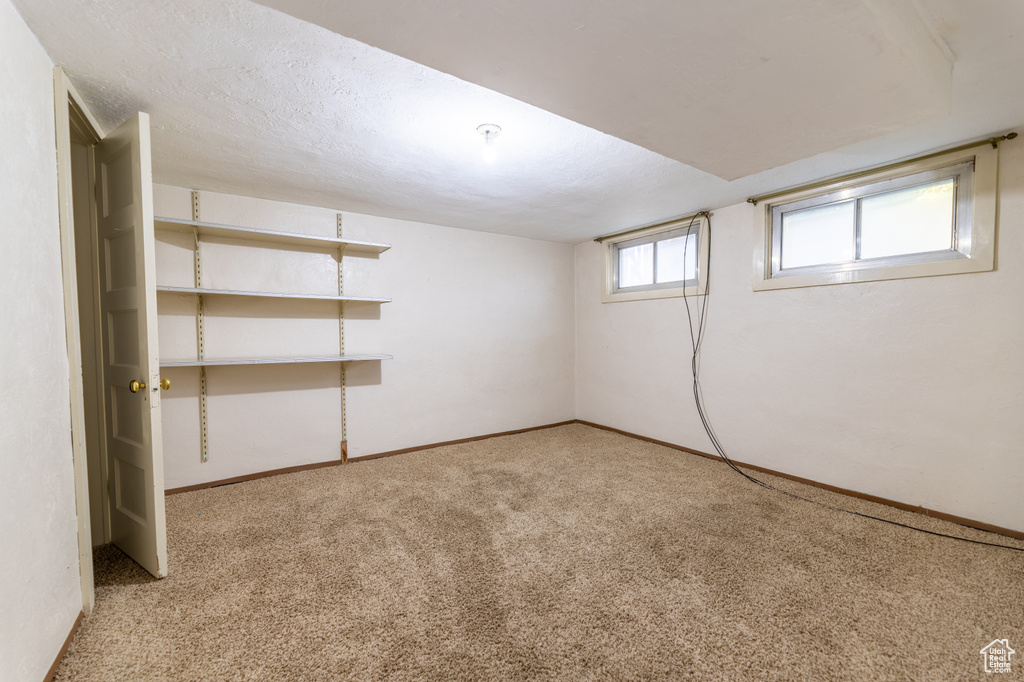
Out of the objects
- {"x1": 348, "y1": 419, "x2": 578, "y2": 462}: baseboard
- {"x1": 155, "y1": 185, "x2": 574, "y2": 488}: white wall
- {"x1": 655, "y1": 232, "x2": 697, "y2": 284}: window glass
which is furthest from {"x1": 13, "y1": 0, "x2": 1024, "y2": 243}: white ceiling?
{"x1": 348, "y1": 419, "x2": 578, "y2": 462}: baseboard

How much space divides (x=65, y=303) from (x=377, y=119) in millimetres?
1428

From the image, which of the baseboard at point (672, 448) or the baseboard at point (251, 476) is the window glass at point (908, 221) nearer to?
the baseboard at point (672, 448)

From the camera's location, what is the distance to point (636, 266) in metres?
4.16

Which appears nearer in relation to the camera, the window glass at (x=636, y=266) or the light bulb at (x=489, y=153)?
the light bulb at (x=489, y=153)

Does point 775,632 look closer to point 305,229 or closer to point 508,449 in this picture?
point 508,449

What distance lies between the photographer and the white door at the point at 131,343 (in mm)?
1678

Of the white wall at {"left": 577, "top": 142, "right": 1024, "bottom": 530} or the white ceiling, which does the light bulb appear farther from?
the white wall at {"left": 577, "top": 142, "right": 1024, "bottom": 530}

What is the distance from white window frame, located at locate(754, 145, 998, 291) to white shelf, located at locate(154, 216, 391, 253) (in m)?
2.95

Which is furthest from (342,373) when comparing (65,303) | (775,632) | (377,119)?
(775,632)

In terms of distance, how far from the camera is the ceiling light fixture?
6.38 feet

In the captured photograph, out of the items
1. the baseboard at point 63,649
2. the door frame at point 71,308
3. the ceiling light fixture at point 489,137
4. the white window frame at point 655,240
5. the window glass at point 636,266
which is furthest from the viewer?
the window glass at point 636,266

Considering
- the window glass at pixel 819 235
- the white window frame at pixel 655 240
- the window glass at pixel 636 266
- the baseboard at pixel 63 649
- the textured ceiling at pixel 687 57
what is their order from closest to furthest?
the textured ceiling at pixel 687 57, the baseboard at pixel 63 649, the window glass at pixel 819 235, the white window frame at pixel 655 240, the window glass at pixel 636 266

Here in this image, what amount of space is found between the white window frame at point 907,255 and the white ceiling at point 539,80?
0.16 metres

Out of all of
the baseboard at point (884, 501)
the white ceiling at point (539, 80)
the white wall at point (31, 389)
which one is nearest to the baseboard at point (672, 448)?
the baseboard at point (884, 501)
